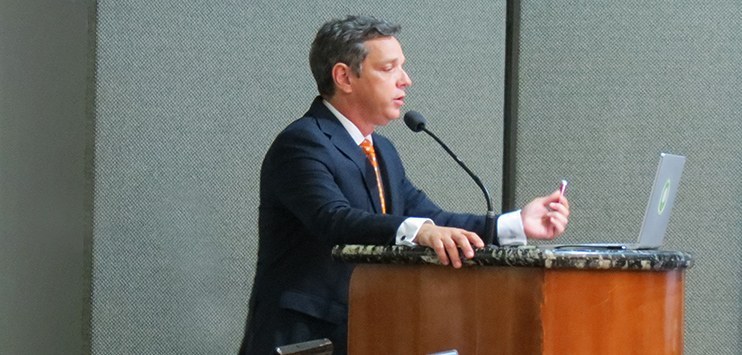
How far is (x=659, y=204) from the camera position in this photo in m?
2.24

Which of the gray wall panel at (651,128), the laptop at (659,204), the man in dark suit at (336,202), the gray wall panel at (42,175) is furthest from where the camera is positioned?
the gray wall panel at (651,128)

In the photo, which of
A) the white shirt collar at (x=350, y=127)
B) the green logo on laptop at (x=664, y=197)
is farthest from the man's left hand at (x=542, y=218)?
the white shirt collar at (x=350, y=127)

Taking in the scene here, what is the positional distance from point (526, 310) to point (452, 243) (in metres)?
0.18

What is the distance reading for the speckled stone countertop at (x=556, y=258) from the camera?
6.42ft

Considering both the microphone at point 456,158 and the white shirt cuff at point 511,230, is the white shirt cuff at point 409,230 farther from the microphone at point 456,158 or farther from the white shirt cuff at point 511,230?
the white shirt cuff at point 511,230

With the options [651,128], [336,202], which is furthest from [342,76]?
[651,128]

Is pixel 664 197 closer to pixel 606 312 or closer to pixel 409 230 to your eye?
pixel 606 312

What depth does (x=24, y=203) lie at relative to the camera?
318 centimetres

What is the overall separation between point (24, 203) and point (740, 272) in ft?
7.16

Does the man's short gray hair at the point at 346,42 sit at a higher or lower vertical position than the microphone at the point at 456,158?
higher

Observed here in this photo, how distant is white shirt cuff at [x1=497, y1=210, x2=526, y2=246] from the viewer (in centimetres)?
247

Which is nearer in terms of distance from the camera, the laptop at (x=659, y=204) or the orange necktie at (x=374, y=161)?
the laptop at (x=659, y=204)

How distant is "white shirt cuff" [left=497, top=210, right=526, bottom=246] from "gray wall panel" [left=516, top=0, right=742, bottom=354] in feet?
4.16

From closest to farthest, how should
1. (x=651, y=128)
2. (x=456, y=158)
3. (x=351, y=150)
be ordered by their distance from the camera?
(x=456, y=158)
(x=351, y=150)
(x=651, y=128)
